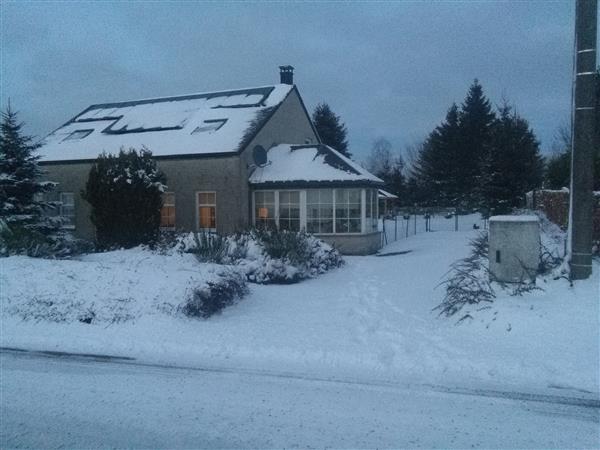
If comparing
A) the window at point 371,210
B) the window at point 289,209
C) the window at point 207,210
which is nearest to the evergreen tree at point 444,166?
the window at point 371,210

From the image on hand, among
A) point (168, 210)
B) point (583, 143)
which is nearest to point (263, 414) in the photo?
point (583, 143)

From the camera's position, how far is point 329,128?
4669 cm

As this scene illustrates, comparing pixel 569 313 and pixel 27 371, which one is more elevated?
pixel 569 313

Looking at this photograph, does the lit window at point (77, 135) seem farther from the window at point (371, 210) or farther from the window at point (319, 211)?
the window at point (371, 210)

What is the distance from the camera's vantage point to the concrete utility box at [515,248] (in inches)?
347

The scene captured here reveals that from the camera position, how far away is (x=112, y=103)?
28.4m

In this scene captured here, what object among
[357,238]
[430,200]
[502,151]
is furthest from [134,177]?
[430,200]

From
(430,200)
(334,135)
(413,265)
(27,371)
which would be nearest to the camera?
(27,371)

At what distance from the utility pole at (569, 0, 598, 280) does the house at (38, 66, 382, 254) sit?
32.8 ft

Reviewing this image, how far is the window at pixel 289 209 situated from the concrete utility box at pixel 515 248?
1099 cm

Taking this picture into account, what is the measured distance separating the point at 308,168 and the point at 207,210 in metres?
4.26

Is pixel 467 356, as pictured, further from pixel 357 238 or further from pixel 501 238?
pixel 357 238

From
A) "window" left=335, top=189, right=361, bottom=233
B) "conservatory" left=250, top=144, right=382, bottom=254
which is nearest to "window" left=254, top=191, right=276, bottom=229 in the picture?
"conservatory" left=250, top=144, right=382, bottom=254

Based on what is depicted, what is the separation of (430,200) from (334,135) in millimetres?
11453
